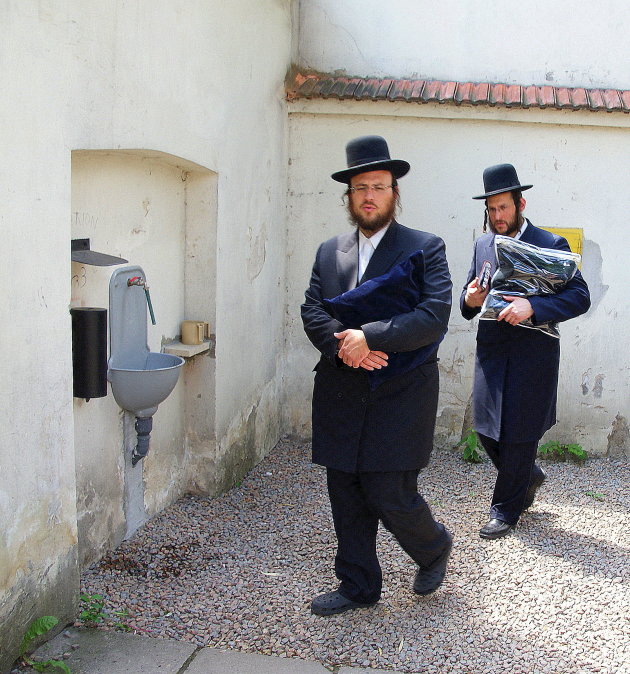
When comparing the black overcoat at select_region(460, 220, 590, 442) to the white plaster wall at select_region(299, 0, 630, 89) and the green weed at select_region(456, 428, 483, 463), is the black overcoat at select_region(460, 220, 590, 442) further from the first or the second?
the white plaster wall at select_region(299, 0, 630, 89)

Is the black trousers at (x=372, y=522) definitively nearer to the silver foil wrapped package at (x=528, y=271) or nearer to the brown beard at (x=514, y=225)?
the silver foil wrapped package at (x=528, y=271)

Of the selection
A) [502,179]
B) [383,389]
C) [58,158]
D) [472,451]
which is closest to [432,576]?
[383,389]

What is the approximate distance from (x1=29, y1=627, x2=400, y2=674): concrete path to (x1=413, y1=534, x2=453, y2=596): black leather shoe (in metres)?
0.56

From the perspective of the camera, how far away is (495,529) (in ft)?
14.9

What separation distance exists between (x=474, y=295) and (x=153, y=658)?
258cm

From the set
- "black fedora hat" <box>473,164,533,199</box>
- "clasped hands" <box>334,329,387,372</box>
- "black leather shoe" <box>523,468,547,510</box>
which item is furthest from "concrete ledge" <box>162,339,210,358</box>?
"black leather shoe" <box>523,468,547,510</box>

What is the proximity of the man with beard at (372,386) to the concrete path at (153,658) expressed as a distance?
431 millimetres

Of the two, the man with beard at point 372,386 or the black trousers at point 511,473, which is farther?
the black trousers at point 511,473

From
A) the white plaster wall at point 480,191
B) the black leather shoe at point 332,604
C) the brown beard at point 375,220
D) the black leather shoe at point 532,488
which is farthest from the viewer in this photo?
the white plaster wall at point 480,191

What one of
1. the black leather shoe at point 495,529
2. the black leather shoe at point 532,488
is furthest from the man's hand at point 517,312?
the black leather shoe at point 495,529

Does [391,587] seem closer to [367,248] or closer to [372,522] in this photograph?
[372,522]

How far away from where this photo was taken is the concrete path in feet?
10.2

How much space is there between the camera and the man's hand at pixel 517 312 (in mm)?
4195

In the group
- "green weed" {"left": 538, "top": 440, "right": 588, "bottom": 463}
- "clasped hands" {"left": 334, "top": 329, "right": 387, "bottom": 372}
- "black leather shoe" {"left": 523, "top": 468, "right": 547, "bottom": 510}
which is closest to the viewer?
"clasped hands" {"left": 334, "top": 329, "right": 387, "bottom": 372}
